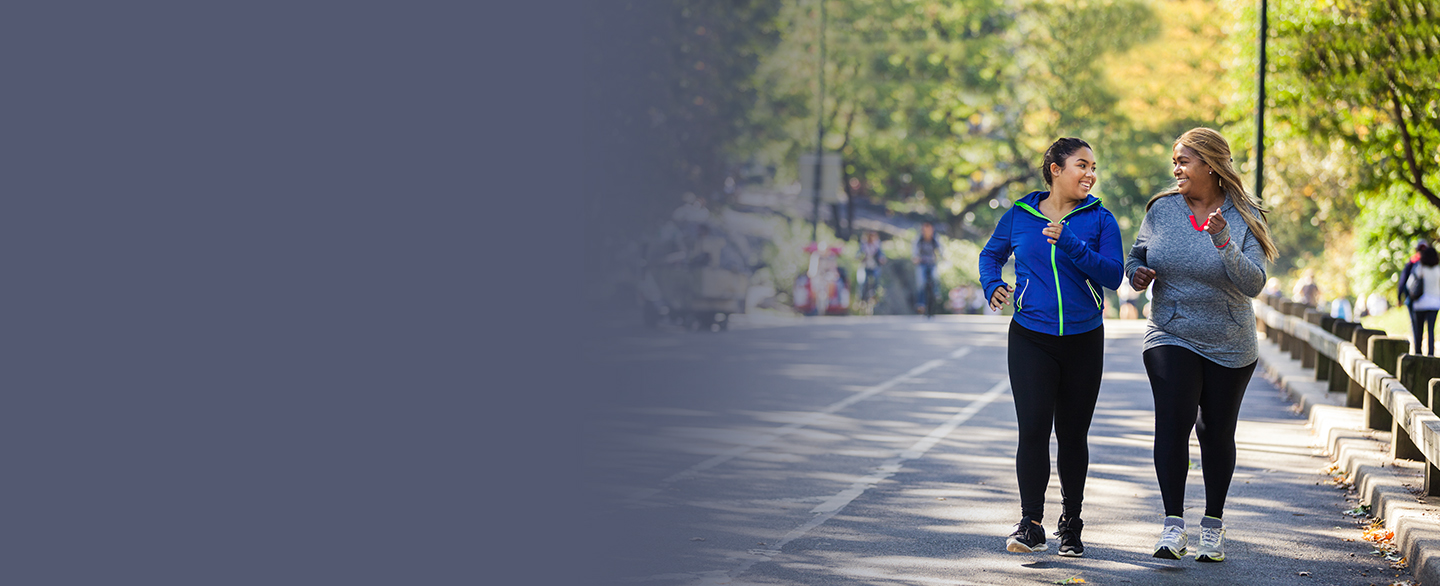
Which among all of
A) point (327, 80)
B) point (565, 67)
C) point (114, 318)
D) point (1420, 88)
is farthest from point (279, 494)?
point (1420, 88)

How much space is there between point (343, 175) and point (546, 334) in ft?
5.93

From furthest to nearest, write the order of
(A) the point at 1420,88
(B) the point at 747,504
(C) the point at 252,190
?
(A) the point at 1420,88
(C) the point at 252,190
(B) the point at 747,504

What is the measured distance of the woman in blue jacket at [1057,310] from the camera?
19.9ft

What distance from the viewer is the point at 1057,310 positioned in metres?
6.05

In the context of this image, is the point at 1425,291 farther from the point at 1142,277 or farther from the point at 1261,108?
the point at 1142,277

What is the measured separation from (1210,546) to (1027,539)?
0.76 metres

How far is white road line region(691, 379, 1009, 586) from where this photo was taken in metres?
6.03

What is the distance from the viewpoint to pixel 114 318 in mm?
10398

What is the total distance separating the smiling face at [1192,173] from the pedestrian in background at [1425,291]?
13.3 m

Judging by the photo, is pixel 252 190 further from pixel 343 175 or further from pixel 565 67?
pixel 565 67

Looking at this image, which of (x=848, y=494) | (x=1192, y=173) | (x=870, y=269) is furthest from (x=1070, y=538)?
(x=870, y=269)

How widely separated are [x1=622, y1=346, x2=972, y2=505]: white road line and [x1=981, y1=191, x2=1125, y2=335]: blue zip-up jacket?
2462 mm

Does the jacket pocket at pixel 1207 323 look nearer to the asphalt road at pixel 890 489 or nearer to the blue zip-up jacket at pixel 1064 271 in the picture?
the blue zip-up jacket at pixel 1064 271

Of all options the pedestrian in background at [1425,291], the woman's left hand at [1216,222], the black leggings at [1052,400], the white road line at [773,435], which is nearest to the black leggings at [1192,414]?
the black leggings at [1052,400]
